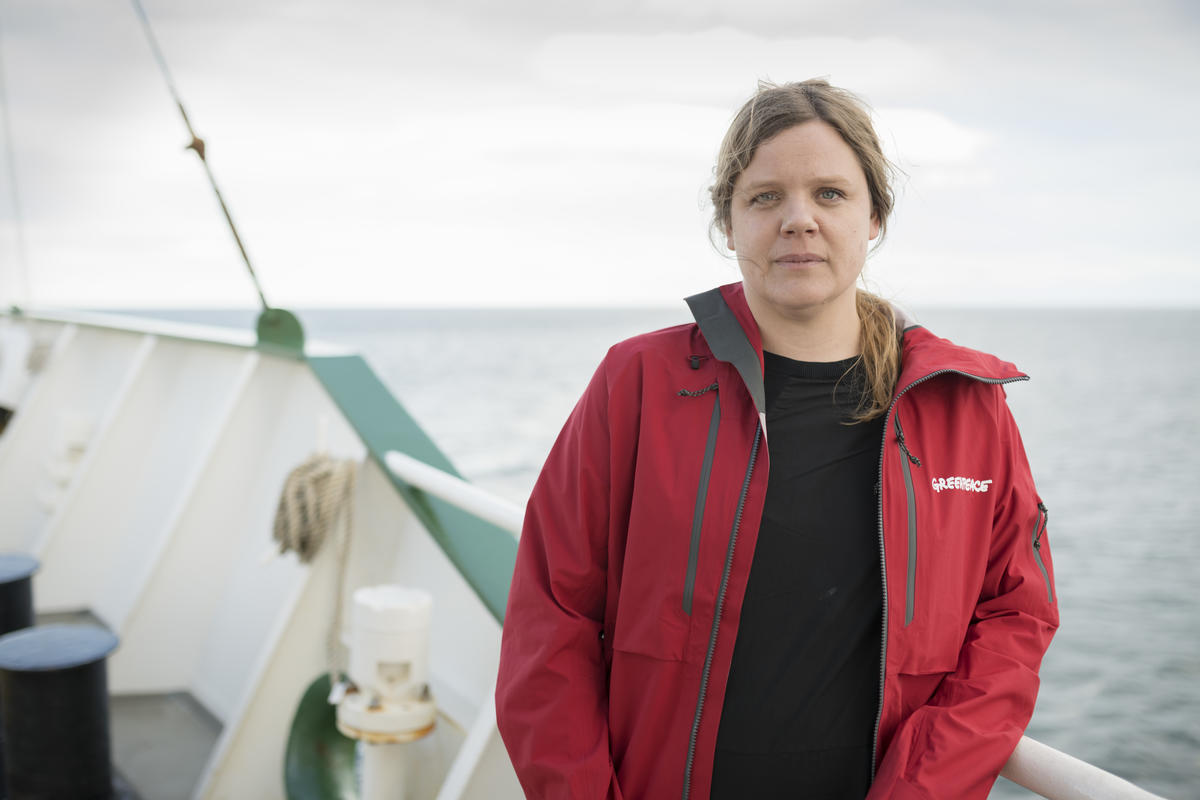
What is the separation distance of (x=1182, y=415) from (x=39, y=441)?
46696 millimetres

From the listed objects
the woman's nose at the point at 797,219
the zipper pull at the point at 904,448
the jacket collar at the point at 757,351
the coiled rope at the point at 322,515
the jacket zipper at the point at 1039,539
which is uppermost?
the woman's nose at the point at 797,219

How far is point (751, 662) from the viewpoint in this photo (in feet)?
4.06

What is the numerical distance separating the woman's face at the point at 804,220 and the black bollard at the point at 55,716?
195cm

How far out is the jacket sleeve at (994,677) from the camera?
115 cm

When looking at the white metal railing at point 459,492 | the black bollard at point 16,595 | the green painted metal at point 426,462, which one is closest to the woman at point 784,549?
the white metal railing at point 459,492

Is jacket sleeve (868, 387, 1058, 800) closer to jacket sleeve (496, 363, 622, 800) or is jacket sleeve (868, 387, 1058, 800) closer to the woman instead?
the woman

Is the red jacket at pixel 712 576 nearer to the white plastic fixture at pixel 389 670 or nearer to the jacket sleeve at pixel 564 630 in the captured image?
the jacket sleeve at pixel 564 630

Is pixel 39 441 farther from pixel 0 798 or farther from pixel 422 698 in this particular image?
pixel 422 698

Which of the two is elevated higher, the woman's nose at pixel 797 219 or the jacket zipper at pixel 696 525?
the woman's nose at pixel 797 219

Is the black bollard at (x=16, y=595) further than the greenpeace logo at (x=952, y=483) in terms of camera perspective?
Yes

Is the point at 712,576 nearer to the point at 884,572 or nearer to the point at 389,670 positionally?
the point at 884,572

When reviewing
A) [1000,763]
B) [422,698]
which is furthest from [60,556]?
[1000,763]

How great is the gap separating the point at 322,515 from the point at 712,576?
1533 mm

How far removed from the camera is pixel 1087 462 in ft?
107
